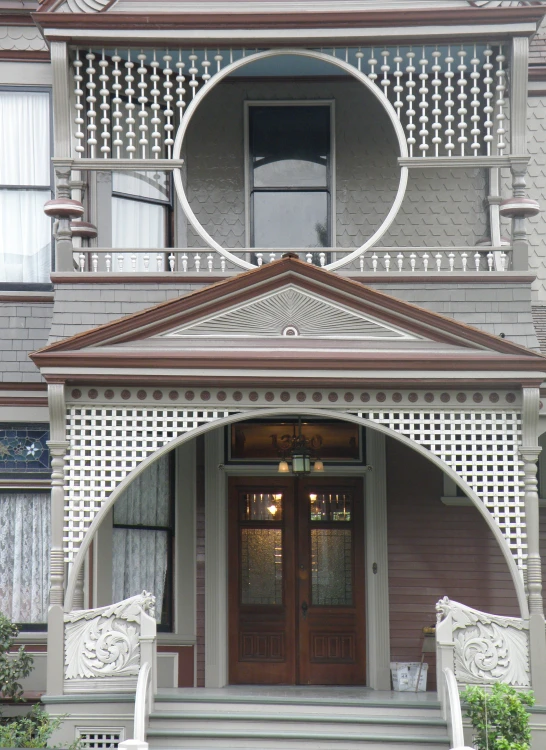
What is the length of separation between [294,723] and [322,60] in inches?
263

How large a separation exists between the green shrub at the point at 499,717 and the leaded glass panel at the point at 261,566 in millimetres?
3554

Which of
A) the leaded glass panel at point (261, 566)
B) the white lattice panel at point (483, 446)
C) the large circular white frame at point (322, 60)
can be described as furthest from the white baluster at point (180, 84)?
the leaded glass panel at point (261, 566)

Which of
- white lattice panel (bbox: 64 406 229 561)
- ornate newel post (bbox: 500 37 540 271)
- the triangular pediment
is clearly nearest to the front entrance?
white lattice panel (bbox: 64 406 229 561)

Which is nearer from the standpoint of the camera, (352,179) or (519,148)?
(519,148)

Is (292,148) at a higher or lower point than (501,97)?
higher

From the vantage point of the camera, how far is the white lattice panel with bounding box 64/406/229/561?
10.1 metres

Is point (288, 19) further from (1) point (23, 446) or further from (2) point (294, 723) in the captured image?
(2) point (294, 723)

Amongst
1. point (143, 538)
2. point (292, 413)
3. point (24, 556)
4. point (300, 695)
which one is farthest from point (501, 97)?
point (24, 556)

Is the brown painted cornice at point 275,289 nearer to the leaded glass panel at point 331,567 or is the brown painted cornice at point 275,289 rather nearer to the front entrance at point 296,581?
the front entrance at point 296,581

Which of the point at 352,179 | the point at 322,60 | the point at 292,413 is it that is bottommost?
the point at 292,413

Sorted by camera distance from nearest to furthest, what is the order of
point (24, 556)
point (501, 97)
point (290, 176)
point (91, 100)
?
point (91, 100) < point (501, 97) < point (24, 556) < point (290, 176)

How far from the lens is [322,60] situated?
1126 centimetres

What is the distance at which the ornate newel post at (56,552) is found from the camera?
32.0 feet

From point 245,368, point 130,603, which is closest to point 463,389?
point 245,368
